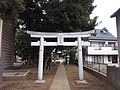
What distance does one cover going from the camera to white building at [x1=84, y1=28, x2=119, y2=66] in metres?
35.3

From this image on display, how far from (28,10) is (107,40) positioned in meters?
24.1

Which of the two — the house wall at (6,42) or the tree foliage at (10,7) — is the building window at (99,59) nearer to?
the house wall at (6,42)

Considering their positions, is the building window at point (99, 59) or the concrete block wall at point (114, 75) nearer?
the concrete block wall at point (114, 75)

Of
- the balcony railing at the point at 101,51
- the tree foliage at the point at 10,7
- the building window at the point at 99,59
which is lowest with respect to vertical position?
the building window at the point at 99,59

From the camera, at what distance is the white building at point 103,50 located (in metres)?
35.3

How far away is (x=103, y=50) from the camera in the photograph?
117ft

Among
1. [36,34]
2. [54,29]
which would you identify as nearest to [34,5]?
[54,29]

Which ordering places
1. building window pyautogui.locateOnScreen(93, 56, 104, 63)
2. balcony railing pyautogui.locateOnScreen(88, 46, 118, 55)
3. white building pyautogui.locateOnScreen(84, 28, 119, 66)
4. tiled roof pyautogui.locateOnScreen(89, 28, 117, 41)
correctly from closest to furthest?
balcony railing pyautogui.locateOnScreen(88, 46, 118, 55) → white building pyautogui.locateOnScreen(84, 28, 119, 66) → building window pyautogui.locateOnScreen(93, 56, 104, 63) → tiled roof pyautogui.locateOnScreen(89, 28, 117, 41)

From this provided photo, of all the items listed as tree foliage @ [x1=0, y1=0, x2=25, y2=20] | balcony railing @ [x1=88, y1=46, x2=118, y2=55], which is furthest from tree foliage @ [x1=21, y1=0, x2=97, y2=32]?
balcony railing @ [x1=88, y1=46, x2=118, y2=55]

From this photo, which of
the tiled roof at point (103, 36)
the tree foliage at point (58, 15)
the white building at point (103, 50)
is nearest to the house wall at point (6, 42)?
the tree foliage at point (58, 15)

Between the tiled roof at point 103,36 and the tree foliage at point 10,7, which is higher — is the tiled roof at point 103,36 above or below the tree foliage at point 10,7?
above

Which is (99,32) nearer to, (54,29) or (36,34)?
(54,29)

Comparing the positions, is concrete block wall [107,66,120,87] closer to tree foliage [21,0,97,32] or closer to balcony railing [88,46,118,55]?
tree foliage [21,0,97,32]

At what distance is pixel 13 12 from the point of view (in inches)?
375
